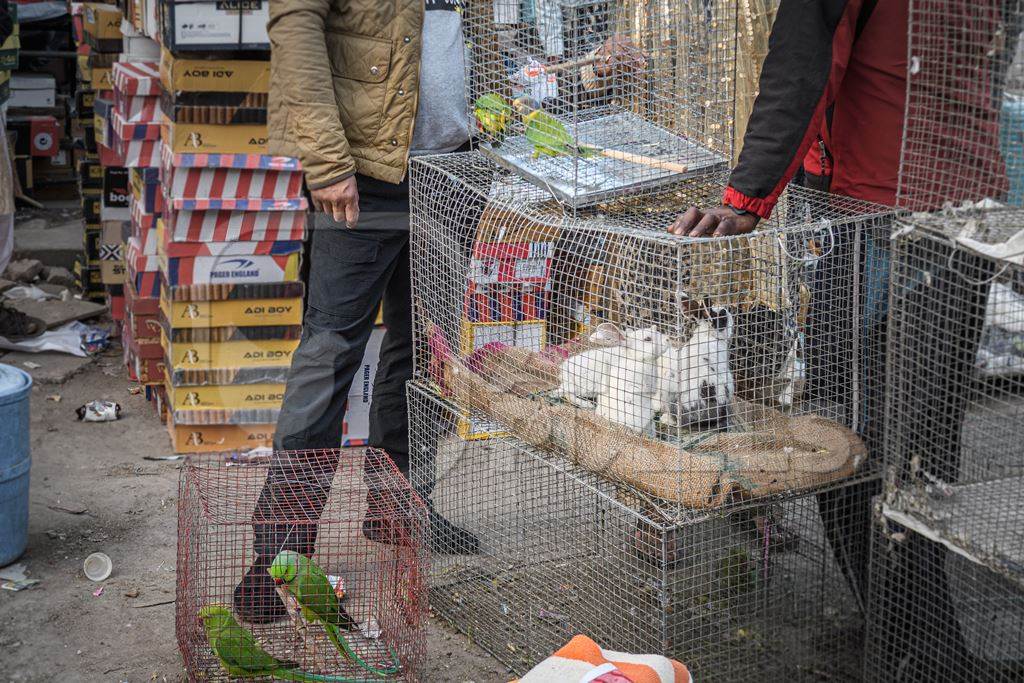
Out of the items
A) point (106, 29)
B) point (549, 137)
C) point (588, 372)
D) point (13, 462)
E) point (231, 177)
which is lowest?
point (13, 462)

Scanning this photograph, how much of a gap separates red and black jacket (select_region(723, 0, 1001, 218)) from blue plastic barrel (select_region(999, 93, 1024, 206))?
0.03 metres

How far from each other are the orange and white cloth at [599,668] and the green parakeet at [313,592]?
1.00 m

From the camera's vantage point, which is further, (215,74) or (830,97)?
(215,74)

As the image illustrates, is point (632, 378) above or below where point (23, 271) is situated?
above

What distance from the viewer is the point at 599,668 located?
1934mm

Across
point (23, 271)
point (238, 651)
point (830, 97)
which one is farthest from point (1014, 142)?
point (23, 271)

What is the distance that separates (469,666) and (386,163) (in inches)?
55.2

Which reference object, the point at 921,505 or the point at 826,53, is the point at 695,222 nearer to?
the point at 826,53

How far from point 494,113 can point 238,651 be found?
1.51 metres

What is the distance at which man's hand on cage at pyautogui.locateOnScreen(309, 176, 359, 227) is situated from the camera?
3.11 m

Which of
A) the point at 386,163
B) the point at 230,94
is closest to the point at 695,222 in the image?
→ the point at 386,163

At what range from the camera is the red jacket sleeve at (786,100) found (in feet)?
8.29

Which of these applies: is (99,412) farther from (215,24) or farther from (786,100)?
(786,100)

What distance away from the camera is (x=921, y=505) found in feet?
8.04
